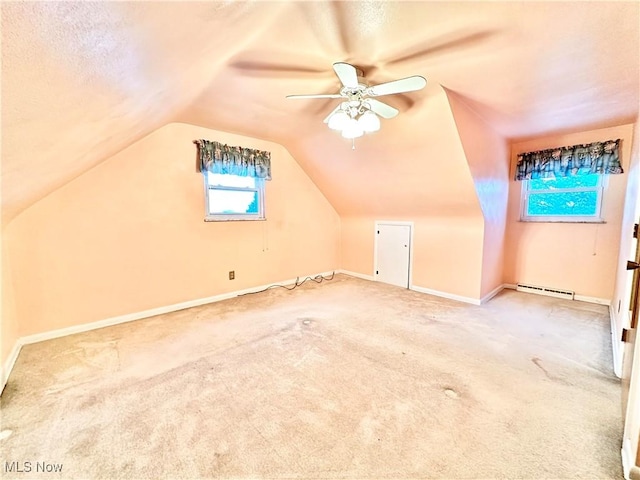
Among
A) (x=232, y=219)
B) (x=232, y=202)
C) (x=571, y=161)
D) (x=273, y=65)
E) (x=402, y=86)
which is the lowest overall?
(x=232, y=219)

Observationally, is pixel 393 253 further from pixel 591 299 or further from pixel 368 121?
pixel 368 121

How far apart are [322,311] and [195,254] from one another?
1.76 metres

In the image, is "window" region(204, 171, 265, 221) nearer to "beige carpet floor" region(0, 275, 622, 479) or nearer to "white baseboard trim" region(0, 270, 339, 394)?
"white baseboard trim" region(0, 270, 339, 394)

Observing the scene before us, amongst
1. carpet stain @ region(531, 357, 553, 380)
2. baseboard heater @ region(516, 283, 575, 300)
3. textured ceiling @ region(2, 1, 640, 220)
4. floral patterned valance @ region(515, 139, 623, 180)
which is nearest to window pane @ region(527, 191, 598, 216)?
floral patterned valance @ region(515, 139, 623, 180)

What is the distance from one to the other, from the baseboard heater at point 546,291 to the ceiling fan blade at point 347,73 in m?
3.89

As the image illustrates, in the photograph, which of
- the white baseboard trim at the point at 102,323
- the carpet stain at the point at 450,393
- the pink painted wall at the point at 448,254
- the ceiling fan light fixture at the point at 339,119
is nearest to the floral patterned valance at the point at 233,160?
the white baseboard trim at the point at 102,323

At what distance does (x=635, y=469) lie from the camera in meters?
1.17

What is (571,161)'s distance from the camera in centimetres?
335

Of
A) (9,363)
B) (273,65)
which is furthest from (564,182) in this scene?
(9,363)

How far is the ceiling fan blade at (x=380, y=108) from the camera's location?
6.89 ft

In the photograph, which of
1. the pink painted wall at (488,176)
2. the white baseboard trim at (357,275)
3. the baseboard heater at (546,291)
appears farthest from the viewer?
the white baseboard trim at (357,275)

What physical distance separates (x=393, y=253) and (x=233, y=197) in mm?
2622

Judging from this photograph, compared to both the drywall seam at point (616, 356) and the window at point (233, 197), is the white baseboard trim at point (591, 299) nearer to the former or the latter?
the drywall seam at point (616, 356)

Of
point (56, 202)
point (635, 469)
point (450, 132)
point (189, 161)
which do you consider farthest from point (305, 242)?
point (635, 469)
